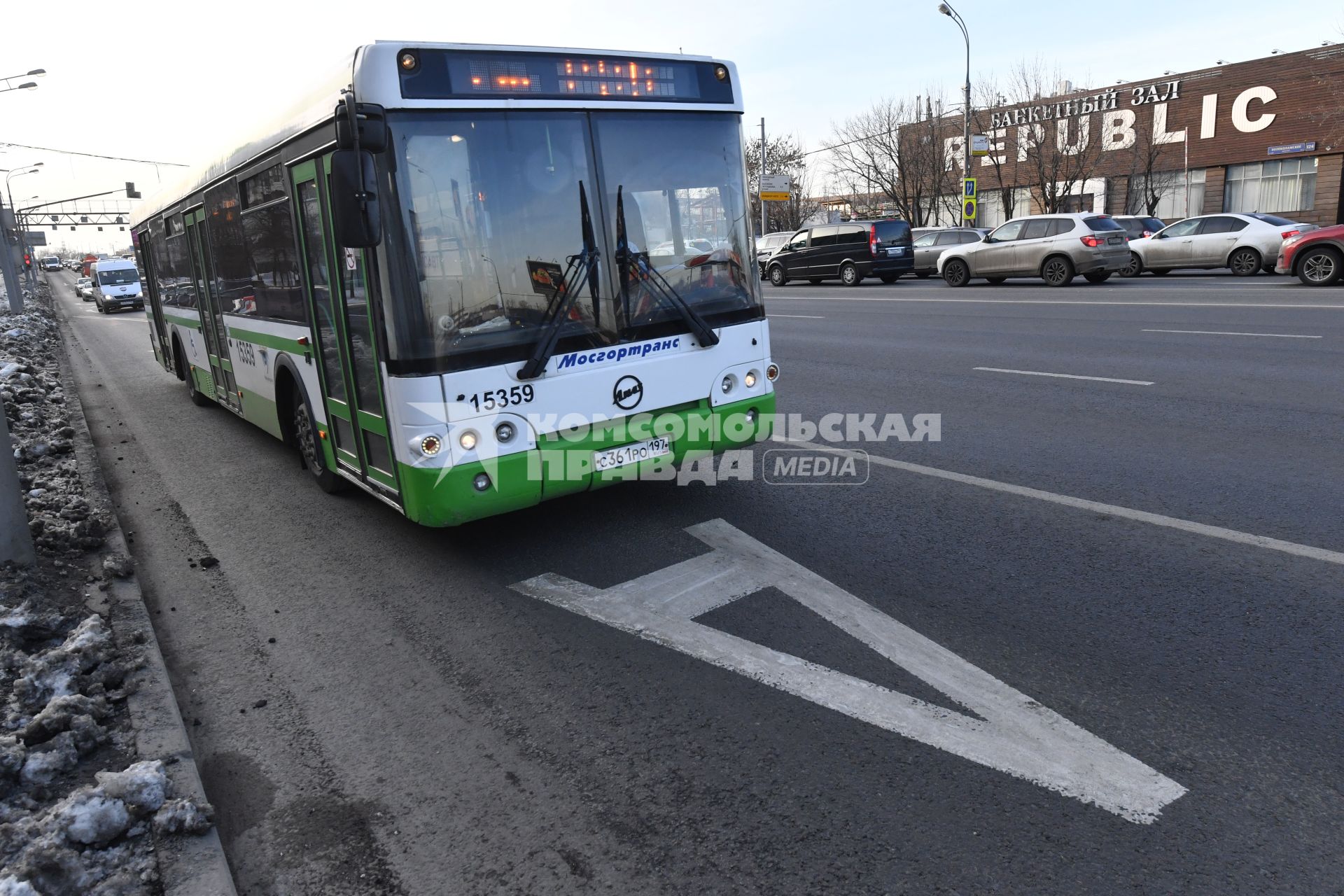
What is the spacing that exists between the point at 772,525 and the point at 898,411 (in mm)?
3525

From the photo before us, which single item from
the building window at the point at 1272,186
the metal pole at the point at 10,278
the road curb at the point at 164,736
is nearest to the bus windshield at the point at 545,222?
the road curb at the point at 164,736

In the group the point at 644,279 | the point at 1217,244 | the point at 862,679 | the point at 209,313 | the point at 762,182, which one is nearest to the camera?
the point at 862,679

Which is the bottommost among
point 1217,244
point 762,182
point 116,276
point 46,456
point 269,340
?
point 46,456

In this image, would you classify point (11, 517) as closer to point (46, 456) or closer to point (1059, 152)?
point (46, 456)

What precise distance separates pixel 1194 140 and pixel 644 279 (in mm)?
47085

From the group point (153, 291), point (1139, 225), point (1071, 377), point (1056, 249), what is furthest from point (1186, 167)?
point (153, 291)

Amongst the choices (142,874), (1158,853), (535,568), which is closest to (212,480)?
(535,568)

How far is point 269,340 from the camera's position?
726 centimetres

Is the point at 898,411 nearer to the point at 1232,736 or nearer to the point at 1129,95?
the point at 1232,736

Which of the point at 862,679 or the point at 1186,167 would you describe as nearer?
the point at 862,679

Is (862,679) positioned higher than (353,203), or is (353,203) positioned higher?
(353,203)

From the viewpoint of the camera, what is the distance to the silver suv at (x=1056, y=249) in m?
21.9

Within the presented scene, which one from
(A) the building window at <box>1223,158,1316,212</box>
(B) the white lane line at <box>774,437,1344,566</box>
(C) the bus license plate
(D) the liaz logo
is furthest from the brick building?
(D) the liaz logo

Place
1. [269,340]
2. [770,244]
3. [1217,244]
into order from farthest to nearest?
[770,244]
[1217,244]
[269,340]
